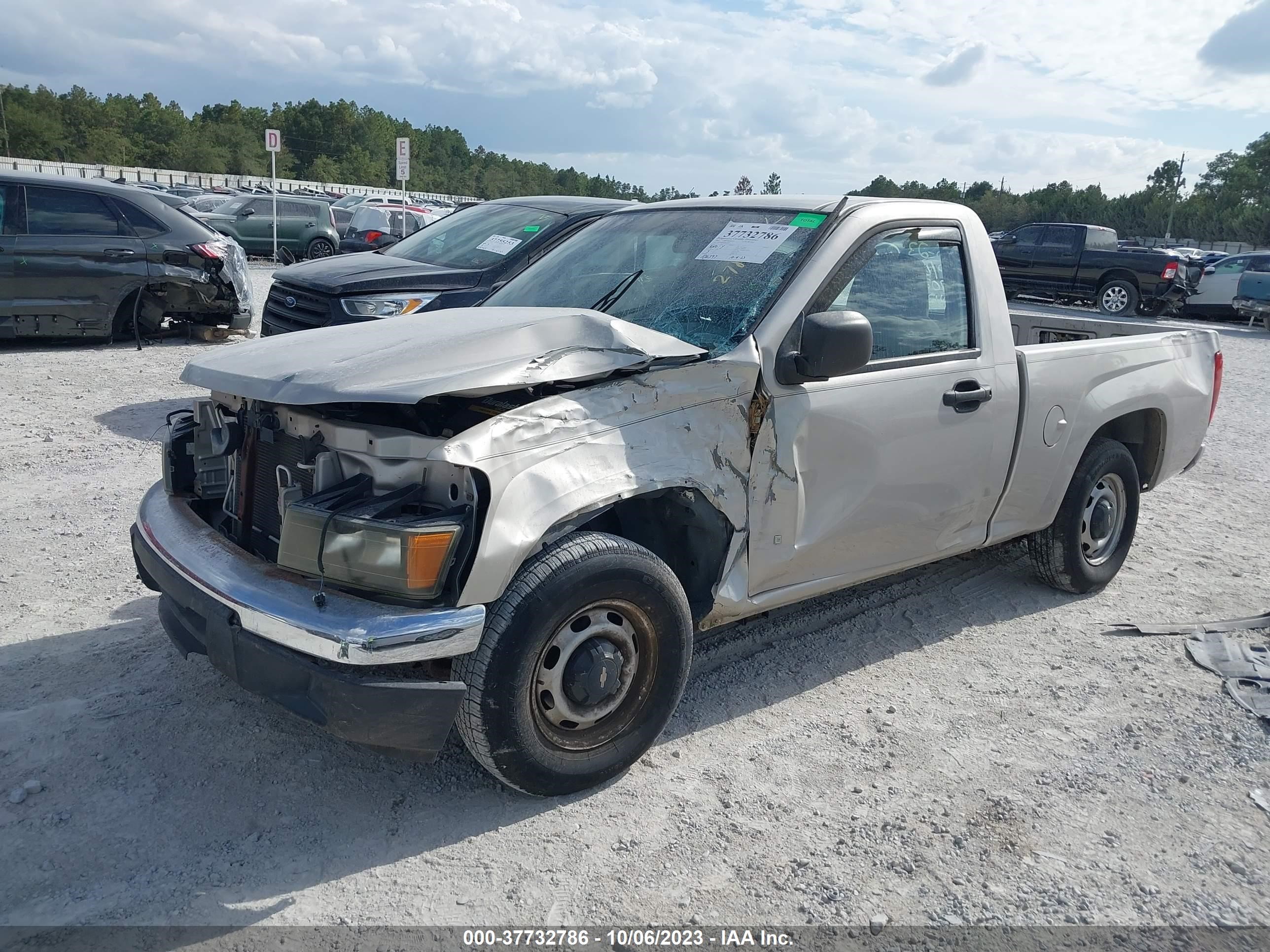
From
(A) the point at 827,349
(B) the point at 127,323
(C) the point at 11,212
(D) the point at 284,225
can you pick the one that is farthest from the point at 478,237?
(D) the point at 284,225

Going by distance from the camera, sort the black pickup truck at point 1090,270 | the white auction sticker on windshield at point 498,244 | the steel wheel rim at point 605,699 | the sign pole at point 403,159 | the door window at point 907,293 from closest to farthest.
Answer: the steel wheel rim at point 605,699 → the door window at point 907,293 → the white auction sticker on windshield at point 498,244 → the sign pole at point 403,159 → the black pickup truck at point 1090,270

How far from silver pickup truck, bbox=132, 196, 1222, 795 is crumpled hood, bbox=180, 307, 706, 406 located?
0.04 feet

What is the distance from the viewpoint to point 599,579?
2898 mm

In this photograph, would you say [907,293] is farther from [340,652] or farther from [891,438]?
[340,652]

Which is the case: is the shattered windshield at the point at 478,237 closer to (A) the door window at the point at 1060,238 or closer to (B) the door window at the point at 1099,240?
(A) the door window at the point at 1060,238

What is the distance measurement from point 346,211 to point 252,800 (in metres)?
29.2

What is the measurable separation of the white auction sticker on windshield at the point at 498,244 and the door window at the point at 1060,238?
17.0 m

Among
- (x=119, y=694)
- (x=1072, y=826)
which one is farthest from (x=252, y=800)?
(x=1072, y=826)

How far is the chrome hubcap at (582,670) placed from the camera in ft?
9.67

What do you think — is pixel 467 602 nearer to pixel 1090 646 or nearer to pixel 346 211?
pixel 1090 646

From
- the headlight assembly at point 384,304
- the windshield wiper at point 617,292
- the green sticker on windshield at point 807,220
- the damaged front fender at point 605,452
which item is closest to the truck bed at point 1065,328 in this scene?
the green sticker on windshield at point 807,220

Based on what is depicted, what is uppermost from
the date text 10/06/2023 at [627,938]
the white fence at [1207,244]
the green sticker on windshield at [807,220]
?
the white fence at [1207,244]

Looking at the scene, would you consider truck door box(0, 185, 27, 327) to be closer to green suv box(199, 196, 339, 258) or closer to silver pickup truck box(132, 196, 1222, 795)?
silver pickup truck box(132, 196, 1222, 795)

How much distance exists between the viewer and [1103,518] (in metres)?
5.12
